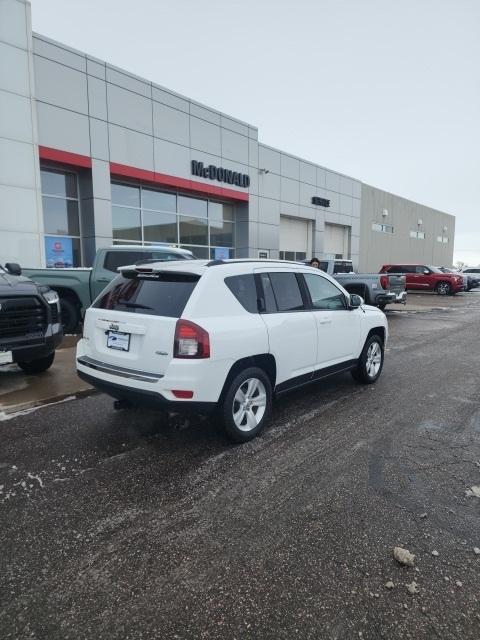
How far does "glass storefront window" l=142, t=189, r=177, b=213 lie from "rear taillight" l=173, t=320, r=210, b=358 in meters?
15.5

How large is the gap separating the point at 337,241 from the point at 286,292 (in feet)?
90.9

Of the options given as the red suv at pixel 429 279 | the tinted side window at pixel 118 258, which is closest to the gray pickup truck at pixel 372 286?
the tinted side window at pixel 118 258

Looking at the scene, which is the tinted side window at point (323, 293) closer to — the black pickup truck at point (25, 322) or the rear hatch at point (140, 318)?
the rear hatch at point (140, 318)

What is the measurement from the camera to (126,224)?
17.3 meters

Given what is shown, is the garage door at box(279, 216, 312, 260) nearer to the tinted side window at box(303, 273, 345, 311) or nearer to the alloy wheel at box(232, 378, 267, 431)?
the tinted side window at box(303, 273, 345, 311)

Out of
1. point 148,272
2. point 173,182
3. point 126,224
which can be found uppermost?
point 173,182

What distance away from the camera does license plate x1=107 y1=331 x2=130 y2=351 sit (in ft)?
13.1

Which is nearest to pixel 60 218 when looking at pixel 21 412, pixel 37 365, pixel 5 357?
pixel 37 365

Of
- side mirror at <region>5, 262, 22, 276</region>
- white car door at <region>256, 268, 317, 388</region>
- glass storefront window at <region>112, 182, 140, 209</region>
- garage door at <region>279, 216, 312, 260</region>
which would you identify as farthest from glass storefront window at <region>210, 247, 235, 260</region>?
white car door at <region>256, 268, 317, 388</region>

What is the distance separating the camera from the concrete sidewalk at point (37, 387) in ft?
17.6

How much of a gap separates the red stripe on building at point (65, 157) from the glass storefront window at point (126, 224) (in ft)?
6.92

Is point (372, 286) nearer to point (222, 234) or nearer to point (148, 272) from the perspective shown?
point (222, 234)

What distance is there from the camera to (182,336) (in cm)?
367

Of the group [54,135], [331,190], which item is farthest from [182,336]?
[331,190]
